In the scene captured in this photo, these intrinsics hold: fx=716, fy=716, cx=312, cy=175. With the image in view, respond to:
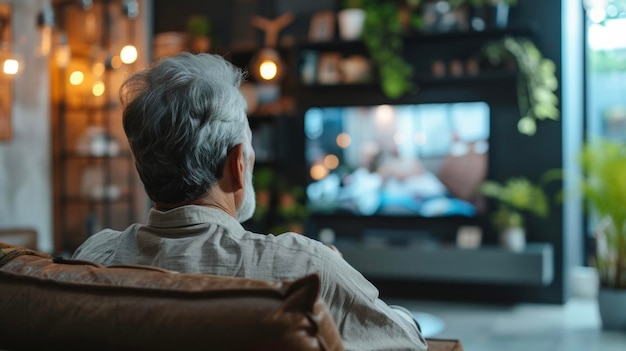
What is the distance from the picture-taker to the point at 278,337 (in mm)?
847

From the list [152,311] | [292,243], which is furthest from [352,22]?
[152,311]

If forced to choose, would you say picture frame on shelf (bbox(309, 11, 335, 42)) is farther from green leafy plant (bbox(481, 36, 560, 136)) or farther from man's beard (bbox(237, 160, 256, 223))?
man's beard (bbox(237, 160, 256, 223))

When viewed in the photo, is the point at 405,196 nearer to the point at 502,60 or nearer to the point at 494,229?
the point at 494,229

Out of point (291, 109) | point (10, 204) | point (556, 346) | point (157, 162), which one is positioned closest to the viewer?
point (157, 162)

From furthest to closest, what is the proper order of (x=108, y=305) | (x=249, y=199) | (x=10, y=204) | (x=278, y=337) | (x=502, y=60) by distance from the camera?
(x=10, y=204), (x=502, y=60), (x=249, y=199), (x=108, y=305), (x=278, y=337)

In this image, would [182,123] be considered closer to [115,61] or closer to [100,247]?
[100,247]

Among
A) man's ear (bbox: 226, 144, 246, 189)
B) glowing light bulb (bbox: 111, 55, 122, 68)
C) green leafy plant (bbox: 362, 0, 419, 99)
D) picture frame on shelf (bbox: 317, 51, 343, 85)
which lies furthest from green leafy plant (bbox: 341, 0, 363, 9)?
man's ear (bbox: 226, 144, 246, 189)

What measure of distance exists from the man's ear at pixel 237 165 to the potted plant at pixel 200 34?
4.92 metres

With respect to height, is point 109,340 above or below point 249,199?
below

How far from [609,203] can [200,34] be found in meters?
3.61

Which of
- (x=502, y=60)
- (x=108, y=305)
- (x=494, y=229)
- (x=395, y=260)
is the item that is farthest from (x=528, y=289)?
(x=108, y=305)

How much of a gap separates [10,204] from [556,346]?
4062 mm

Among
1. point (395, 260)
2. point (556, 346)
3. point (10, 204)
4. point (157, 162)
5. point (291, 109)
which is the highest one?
point (291, 109)

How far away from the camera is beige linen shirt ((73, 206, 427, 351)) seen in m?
1.18
